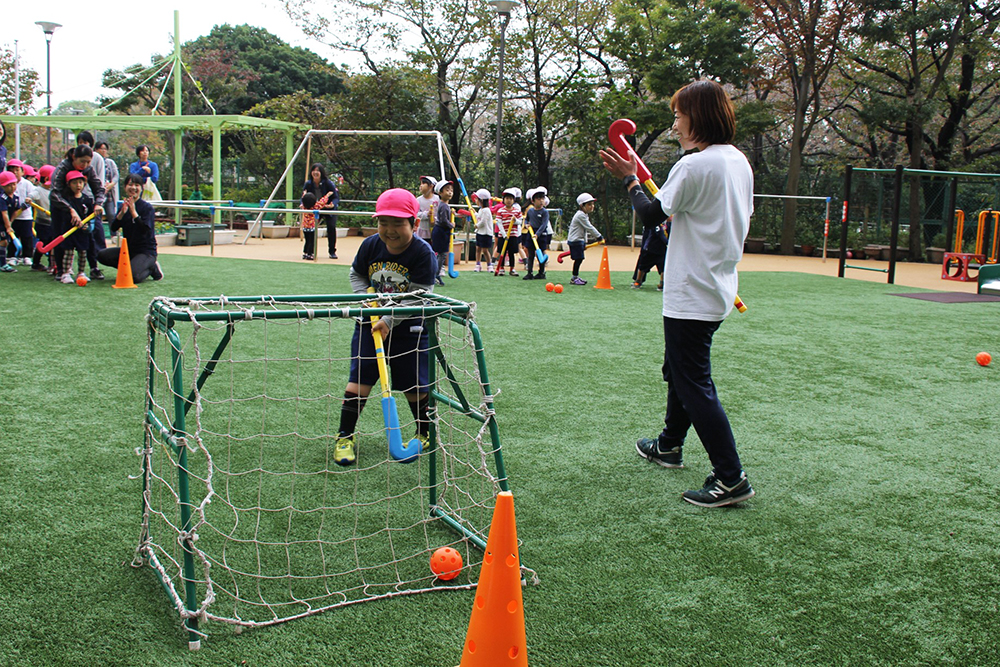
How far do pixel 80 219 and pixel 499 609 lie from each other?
9.08 metres

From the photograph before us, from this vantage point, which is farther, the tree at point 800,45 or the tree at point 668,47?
the tree at point 668,47

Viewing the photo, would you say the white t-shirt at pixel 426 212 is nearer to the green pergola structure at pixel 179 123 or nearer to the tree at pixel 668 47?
the green pergola structure at pixel 179 123

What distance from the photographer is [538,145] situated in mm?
23297

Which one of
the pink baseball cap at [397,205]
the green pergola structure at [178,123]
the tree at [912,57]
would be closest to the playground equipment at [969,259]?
the tree at [912,57]

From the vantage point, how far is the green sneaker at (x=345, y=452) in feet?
12.2

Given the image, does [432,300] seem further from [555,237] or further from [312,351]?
[555,237]

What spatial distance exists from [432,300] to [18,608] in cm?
167

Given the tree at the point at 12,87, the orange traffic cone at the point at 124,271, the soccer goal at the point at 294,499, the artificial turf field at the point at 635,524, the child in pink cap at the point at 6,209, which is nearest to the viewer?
the artificial turf field at the point at 635,524

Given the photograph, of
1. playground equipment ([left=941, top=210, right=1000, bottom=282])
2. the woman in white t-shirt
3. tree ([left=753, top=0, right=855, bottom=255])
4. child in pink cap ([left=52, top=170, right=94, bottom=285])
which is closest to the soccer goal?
the woman in white t-shirt

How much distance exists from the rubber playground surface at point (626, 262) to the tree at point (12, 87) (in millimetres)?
14031

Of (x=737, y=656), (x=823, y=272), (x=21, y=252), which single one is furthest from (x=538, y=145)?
(x=737, y=656)

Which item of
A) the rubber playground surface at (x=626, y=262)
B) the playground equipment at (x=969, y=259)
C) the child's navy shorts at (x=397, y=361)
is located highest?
the playground equipment at (x=969, y=259)

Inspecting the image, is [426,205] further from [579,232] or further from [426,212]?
[579,232]

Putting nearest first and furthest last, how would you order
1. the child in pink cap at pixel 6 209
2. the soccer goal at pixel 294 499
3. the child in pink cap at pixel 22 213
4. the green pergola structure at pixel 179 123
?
the soccer goal at pixel 294 499 < the child in pink cap at pixel 6 209 < the child in pink cap at pixel 22 213 < the green pergola structure at pixel 179 123
